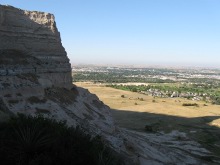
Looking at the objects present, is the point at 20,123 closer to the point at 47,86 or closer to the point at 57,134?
the point at 57,134

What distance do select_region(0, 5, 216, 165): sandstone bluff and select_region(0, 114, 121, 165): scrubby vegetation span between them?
5785 millimetres

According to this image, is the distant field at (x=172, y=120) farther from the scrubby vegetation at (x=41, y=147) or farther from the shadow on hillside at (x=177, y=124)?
the scrubby vegetation at (x=41, y=147)

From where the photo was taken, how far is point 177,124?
58.3 m

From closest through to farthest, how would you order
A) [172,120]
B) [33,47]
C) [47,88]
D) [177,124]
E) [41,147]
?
1. [41,147]
2. [47,88]
3. [33,47]
4. [177,124]
5. [172,120]

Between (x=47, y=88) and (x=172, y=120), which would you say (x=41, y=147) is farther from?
(x=172, y=120)

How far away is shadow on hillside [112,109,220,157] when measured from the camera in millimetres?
47634

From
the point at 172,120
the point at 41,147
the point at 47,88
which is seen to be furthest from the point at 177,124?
the point at 41,147

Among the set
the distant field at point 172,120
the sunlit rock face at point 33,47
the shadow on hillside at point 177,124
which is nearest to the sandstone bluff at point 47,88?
the sunlit rock face at point 33,47

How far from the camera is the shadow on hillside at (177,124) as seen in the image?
47634 mm

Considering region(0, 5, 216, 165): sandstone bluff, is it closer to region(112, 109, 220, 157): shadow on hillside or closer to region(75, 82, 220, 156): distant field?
region(112, 109, 220, 157): shadow on hillside

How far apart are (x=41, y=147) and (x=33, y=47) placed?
58.3 feet

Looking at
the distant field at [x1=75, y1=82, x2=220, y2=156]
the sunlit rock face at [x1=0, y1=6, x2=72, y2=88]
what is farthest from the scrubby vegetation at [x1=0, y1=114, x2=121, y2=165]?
the distant field at [x1=75, y1=82, x2=220, y2=156]

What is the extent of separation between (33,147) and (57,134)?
6.91 ft

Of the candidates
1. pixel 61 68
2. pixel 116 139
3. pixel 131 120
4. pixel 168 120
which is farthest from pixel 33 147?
pixel 168 120
